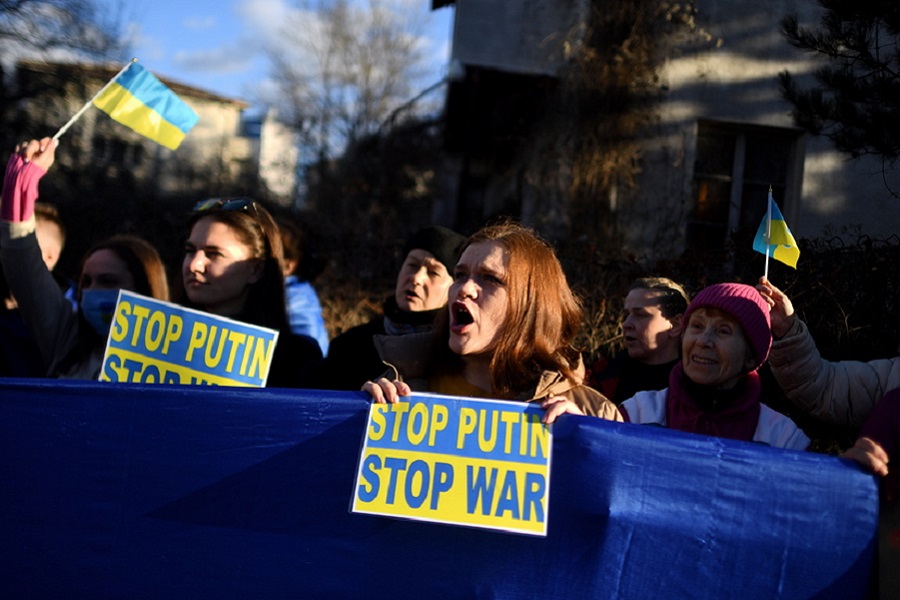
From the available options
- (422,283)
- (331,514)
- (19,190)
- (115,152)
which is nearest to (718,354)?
(331,514)

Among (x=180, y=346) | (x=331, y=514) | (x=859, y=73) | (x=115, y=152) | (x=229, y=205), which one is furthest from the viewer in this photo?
(x=115, y=152)

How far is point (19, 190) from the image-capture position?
346cm

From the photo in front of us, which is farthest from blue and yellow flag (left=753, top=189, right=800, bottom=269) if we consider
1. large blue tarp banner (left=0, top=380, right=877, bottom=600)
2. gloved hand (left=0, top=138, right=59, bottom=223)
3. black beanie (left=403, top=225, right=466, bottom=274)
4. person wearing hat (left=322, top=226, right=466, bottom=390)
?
gloved hand (left=0, top=138, right=59, bottom=223)

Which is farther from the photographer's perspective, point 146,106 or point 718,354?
point 146,106

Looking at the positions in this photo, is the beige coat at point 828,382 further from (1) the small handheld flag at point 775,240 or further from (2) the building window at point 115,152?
(2) the building window at point 115,152

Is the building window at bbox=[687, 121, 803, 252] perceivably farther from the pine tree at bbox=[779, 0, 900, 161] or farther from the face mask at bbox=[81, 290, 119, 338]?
the face mask at bbox=[81, 290, 119, 338]

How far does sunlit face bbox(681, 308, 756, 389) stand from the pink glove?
2.43m

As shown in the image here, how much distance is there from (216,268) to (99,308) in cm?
48

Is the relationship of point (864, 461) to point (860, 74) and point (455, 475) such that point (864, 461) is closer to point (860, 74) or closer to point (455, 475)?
point (455, 475)

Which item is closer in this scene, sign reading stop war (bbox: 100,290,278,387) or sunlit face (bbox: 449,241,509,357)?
sunlit face (bbox: 449,241,509,357)

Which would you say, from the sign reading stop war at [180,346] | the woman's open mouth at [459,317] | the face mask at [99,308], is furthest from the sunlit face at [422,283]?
the woman's open mouth at [459,317]

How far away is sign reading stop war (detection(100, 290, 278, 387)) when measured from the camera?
3.27 metres

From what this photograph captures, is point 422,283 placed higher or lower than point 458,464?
higher

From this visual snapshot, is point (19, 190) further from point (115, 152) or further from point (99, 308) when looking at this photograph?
point (115, 152)
